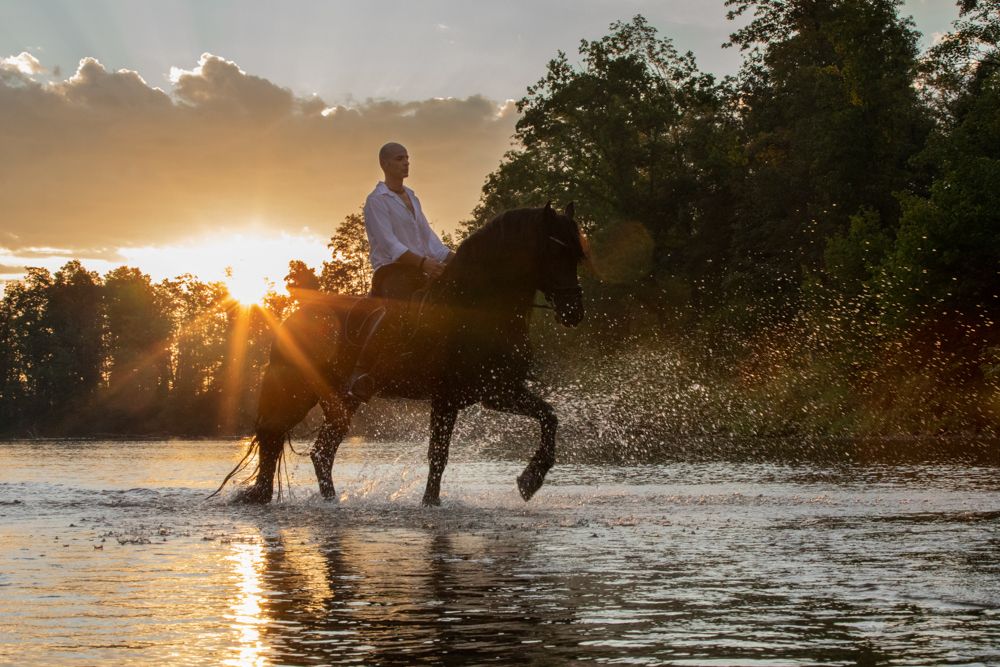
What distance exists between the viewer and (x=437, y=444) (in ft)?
43.8

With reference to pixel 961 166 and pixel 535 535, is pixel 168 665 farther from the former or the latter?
pixel 961 166

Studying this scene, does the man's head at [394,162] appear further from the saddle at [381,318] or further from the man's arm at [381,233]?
the saddle at [381,318]

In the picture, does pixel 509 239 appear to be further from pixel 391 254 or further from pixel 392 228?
pixel 392 228

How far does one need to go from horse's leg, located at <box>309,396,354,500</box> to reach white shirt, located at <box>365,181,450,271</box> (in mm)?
1936

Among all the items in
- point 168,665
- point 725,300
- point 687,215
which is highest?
point 687,215

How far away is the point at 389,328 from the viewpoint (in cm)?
1327

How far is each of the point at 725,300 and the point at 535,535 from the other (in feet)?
166

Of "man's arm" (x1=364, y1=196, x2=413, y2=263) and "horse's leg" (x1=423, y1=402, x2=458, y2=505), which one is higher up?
"man's arm" (x1=364, y1=196, x2=413, y2=263)

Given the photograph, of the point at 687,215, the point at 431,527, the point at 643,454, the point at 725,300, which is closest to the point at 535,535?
the point at 431,527

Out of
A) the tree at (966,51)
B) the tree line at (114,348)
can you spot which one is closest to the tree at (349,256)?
the tree line at (114,348)

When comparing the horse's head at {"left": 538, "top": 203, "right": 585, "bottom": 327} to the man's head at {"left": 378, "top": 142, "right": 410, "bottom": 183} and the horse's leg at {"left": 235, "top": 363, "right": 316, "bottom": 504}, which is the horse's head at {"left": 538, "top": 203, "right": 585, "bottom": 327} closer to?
the man's head at {"left": 378, "top": 142, "right": 410, "bottom": 183}

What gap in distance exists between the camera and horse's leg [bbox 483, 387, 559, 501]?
13.0 metres

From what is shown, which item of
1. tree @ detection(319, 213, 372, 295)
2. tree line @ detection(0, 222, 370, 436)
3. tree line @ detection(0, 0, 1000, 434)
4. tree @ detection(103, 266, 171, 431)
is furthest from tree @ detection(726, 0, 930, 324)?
tree @ detection(103, 266, 171, 431)

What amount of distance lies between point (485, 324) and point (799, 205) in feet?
156
